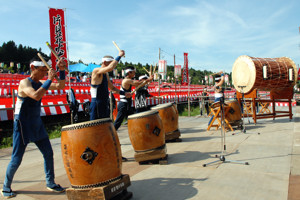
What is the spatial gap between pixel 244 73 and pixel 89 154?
6.94 meters

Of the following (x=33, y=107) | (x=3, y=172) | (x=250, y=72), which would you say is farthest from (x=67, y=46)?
(x=250, y=72)

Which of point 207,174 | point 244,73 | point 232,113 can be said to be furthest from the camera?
point 244,73

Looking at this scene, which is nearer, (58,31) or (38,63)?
(38,63)

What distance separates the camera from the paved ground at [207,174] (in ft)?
8.68

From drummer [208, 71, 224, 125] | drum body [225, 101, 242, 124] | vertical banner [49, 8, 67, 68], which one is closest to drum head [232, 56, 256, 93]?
drummer [208, 71, 224, 125]

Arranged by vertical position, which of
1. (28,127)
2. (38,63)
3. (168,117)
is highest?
(38,63)

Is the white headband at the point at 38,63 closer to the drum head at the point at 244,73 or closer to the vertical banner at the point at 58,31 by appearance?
the vertical banner at the point at 58,31

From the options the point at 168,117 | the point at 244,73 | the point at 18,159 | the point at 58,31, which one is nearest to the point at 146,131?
the point at 168,117

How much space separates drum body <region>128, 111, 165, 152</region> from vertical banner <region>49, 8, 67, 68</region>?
18.6 ft

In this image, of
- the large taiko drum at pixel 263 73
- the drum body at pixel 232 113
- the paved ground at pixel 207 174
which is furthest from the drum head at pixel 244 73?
the paved ground at pixel 207 174

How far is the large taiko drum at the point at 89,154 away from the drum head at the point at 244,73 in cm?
639

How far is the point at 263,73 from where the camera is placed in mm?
7641

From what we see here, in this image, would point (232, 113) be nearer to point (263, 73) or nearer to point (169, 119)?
point (263, 73)

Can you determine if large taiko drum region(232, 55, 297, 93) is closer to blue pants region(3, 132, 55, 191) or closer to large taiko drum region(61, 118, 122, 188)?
large taiko drum region(61, 118, 122, 188)
